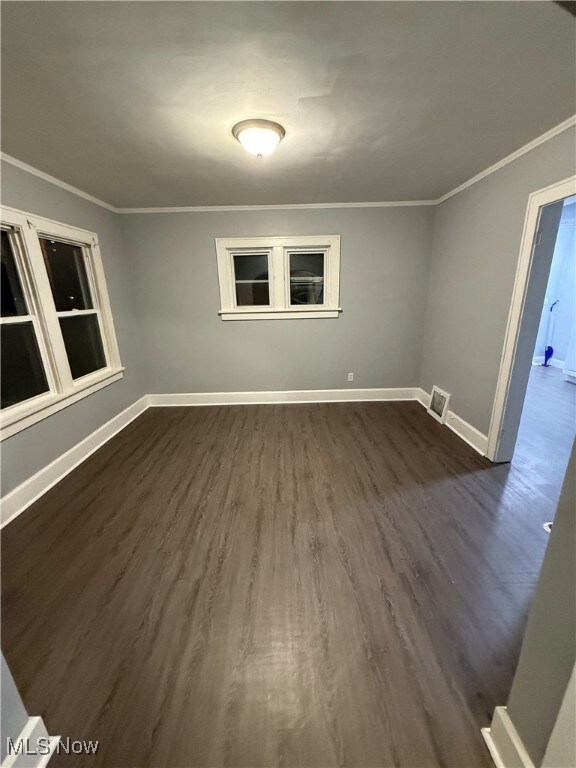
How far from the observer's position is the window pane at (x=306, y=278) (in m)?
3.67

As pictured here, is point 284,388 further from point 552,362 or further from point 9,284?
point 552,362

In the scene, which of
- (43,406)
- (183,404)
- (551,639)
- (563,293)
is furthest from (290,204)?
(563,293)

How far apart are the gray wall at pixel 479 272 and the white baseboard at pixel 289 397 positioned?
22.7 inches

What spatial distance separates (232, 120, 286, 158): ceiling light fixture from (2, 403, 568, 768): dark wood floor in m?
2.39

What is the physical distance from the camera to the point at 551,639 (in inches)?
30.6

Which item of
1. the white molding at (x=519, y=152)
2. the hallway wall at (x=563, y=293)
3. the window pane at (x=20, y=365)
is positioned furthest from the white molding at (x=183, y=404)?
the hallway wall at (x=563, y=293)

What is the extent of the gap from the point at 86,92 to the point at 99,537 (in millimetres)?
2506

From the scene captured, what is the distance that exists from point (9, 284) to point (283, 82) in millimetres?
2324

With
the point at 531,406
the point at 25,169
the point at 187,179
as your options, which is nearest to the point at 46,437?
the point at 25,169

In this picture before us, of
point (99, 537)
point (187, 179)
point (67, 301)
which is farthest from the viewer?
point (67, 301)

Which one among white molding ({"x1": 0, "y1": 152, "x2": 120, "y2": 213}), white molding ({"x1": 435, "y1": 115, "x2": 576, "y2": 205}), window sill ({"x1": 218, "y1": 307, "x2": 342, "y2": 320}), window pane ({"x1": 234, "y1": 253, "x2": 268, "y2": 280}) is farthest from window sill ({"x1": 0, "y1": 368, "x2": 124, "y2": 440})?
white molding ({"x1": 435, "y1": 115, "x2": 576, "y2": 205})

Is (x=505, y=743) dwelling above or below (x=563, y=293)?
below

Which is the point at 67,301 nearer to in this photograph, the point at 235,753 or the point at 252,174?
the point at 252,174

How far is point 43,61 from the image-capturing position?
49.1 inches
